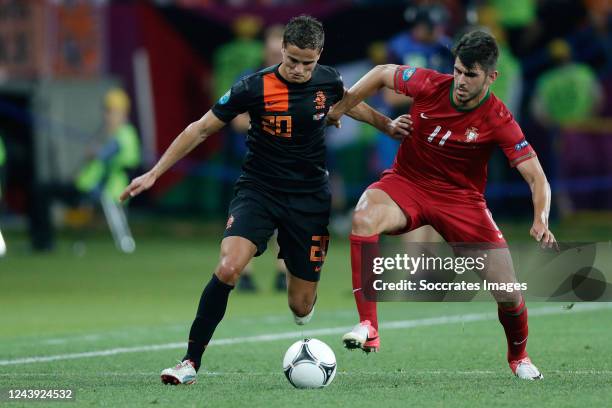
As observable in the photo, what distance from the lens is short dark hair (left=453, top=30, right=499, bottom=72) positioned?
750 cm

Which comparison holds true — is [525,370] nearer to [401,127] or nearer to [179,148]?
[401,127]

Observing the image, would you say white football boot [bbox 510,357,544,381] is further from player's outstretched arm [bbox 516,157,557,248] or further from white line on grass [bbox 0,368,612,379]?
player's outstretched arm [bbox 516,157,557,248]

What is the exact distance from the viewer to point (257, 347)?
942cm

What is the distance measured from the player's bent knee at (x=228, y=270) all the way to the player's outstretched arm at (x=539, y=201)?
5.58 ft

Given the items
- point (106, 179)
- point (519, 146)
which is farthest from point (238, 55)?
point (519, 146)

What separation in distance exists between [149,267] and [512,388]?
9.74m

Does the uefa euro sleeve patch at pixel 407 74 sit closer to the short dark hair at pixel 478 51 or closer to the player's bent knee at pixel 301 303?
the short dark hair at pixel 478 51

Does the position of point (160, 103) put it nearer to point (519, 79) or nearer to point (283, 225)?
point (519, 79)

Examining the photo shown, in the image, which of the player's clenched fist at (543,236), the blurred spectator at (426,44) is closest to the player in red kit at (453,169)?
the player's clenched fist at (543,236)

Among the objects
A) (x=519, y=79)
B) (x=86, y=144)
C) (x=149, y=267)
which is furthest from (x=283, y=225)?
(x=86, y=144)

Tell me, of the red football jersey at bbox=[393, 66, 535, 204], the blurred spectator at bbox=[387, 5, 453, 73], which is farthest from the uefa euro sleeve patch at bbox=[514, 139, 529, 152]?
the blurred spectator at bbox=[387, 5, 453, 73]

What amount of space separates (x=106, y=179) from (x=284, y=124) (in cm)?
1079

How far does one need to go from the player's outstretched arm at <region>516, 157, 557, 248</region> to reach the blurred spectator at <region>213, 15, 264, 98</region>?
11395mm

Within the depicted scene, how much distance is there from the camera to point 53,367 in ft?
27.4
